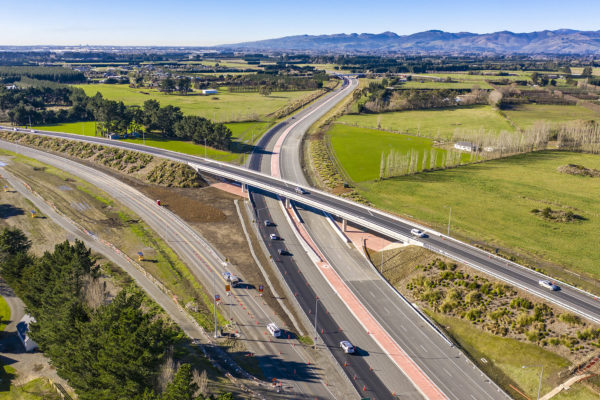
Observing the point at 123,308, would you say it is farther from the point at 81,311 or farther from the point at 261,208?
the point at 261,208

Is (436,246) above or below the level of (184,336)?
above

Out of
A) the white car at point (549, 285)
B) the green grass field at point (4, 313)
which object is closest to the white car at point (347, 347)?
the white car at point (549, 285)

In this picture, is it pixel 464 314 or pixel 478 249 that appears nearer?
pixel 464 314

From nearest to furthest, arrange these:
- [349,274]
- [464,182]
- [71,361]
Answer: [71,361] → [349,274] → [464,182]

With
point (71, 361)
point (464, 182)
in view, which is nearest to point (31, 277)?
point (71, 361)

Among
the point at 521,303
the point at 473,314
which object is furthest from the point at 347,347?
the point at 521,303

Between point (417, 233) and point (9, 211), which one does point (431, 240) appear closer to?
point (417, 233)
